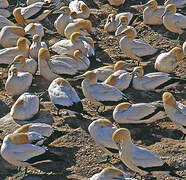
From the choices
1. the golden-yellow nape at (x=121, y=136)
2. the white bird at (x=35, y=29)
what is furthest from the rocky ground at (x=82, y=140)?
the white bird at (x=35, y=29)

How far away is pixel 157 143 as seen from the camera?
29.0ft

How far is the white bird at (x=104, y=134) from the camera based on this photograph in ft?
27.8

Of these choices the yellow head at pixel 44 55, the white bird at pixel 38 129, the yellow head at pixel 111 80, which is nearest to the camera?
the white bird at pixel 38 129

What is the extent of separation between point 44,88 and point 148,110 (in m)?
2.38

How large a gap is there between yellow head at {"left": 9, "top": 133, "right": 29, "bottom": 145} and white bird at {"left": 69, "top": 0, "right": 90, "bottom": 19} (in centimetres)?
529

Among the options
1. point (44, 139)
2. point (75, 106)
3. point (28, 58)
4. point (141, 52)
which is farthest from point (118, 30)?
point (44, 139)

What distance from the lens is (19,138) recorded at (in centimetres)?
833

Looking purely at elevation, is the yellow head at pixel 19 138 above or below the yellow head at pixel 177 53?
above

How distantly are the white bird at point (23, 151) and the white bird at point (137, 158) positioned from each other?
3.08 ft

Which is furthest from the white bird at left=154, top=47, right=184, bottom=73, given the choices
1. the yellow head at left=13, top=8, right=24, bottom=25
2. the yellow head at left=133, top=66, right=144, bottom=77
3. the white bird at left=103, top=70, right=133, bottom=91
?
the yellow head at left=13, top=8, right=24, bottom=25

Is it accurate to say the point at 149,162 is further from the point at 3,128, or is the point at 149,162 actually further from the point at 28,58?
the point at 28,58

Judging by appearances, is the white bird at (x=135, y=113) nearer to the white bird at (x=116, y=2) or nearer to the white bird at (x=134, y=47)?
the white bird at (x=134, y=47)

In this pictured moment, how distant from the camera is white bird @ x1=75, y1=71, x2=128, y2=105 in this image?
974 cm

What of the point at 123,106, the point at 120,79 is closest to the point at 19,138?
the point at 123,106
